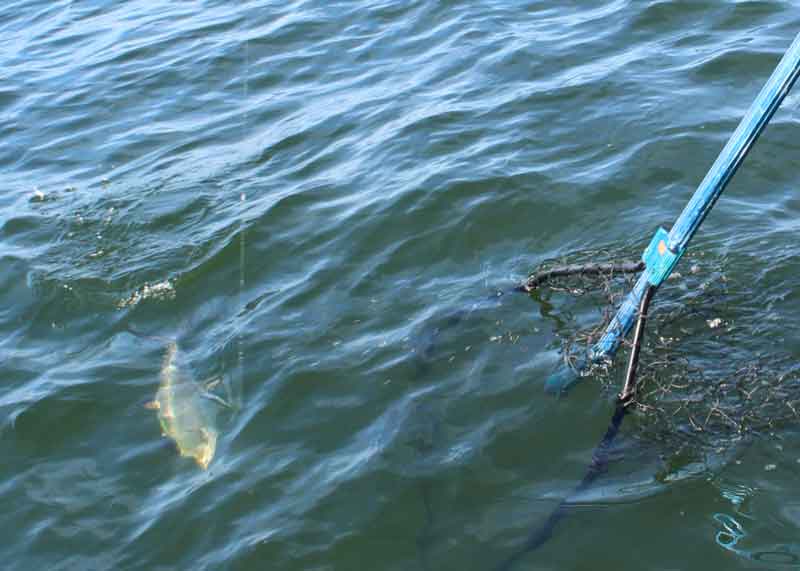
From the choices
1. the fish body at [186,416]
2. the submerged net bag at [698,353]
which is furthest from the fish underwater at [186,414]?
the submerged net bag at [698,353]

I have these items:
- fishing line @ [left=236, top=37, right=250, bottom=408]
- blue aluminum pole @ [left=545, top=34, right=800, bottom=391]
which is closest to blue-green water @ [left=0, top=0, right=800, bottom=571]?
fishing line @ [left=236, top=37, right=250, bottom=408]

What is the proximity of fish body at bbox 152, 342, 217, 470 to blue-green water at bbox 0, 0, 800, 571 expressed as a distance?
0.27ft

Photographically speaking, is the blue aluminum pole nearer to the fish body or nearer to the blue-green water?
the blue-green water

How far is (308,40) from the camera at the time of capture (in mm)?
11523

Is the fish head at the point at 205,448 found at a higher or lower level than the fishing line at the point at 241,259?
lower

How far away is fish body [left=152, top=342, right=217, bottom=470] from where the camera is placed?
5.65 m

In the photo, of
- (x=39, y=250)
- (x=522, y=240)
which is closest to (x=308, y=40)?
(x=39, y=250)

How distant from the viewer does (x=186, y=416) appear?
5.82m

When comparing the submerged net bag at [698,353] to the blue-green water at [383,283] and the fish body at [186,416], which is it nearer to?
the blue-green water at [383,283]

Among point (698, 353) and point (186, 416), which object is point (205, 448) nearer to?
point (186, 416)

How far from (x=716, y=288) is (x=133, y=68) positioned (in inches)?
327

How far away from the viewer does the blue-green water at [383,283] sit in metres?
4.90

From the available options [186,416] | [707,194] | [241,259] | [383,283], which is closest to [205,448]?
[186,416]

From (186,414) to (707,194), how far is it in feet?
10.7
